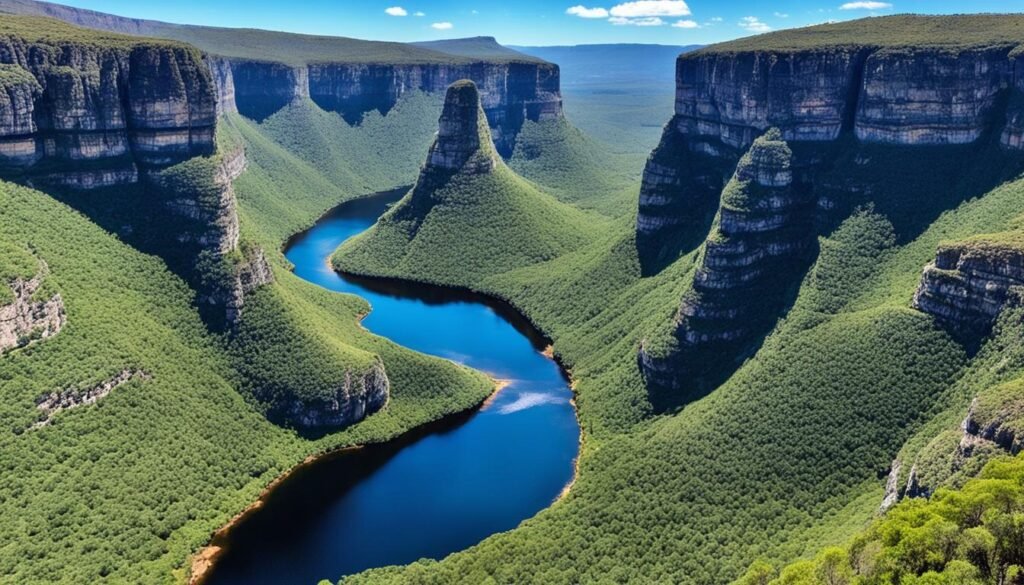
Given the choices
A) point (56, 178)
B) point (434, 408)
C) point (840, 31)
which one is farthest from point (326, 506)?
point (840, 31)

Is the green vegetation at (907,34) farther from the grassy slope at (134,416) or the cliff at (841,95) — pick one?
the grassy slope at (134,416)

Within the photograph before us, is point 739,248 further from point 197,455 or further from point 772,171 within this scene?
point 197,455

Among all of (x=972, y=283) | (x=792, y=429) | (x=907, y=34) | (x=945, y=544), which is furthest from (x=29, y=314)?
(x=907, y=34)

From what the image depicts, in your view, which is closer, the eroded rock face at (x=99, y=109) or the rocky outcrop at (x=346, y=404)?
the rocky outcrop at (x=346, y=404)

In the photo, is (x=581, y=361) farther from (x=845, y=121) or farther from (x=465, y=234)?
(x=465, y=234)

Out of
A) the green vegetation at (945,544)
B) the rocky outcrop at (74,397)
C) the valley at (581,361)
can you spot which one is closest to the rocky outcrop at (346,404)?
the valley at (581,361)

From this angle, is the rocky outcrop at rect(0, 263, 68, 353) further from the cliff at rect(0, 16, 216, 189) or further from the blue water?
the blue water

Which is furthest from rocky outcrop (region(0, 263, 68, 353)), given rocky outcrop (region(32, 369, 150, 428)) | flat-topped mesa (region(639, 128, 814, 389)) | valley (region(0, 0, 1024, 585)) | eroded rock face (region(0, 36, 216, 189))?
flat-topped mesa (region(639, 128, 814, 389))
